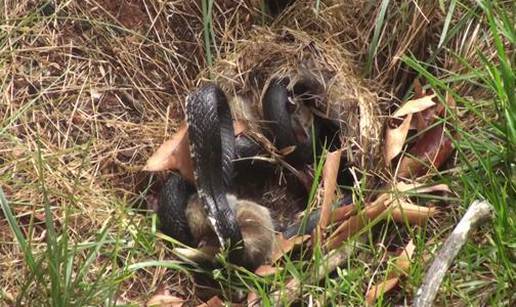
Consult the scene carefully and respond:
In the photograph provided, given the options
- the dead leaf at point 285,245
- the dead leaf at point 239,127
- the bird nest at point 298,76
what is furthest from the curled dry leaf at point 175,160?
the dead leaf at point 285,245

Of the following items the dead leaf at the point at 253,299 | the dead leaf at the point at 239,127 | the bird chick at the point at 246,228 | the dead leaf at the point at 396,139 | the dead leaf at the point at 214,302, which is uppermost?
the dead leaf at the point at 396,139

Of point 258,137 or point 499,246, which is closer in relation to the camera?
point 499,246

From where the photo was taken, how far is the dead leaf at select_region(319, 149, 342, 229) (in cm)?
330

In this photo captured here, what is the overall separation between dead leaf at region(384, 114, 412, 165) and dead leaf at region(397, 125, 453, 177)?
0.15 feet

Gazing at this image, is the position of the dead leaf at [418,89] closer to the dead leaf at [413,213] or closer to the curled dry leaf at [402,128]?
the curled dry leaf at [402,128]

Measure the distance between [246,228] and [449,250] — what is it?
872 mm

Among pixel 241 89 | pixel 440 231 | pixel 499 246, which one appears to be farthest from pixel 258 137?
pixel 499 246

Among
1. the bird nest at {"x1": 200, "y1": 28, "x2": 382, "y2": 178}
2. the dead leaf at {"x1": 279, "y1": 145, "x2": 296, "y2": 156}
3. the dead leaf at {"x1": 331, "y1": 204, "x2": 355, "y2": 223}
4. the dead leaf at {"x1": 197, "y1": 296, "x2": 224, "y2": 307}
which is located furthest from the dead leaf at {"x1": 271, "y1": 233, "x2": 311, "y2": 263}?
the bird nest at {"x1": 200, "y1": 28, "x2": 382, "y2": 178}

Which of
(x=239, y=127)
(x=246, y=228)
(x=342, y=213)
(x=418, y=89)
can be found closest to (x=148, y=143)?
(x=239, y=127)

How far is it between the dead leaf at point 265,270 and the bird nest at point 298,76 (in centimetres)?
71

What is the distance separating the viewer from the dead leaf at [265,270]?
3139mm

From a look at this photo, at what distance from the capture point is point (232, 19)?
13.3 ft

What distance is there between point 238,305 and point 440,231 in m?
0.77

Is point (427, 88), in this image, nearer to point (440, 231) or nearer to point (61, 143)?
point (440, 231)
